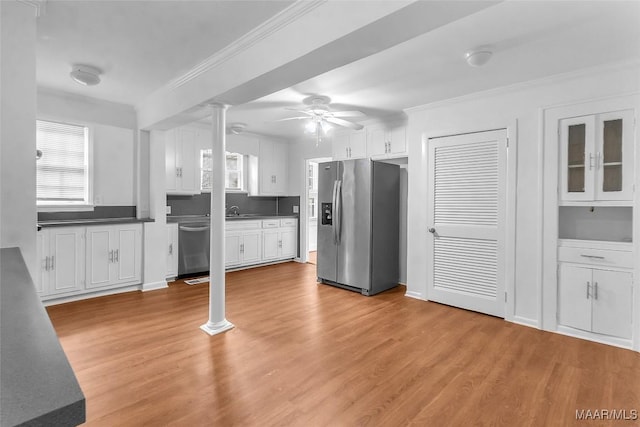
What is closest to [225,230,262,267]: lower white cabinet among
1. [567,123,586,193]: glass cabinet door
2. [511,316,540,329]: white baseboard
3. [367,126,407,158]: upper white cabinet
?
[367,126,407,158]: upper white cabinet

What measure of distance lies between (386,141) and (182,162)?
10.4ft

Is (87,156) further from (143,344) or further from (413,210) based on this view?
(413,210)

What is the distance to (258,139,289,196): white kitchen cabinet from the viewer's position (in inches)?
248

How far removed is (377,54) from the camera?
8.74ft

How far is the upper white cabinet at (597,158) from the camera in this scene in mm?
2811

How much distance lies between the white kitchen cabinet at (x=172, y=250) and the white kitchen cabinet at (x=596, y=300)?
189 inches

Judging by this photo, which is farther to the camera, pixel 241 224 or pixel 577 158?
pixel 241 224

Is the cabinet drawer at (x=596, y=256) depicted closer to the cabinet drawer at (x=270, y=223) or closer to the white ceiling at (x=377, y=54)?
the white ceiling at (x=377, y=54)

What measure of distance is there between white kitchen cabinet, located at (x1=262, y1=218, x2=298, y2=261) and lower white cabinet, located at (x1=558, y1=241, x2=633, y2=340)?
438cm

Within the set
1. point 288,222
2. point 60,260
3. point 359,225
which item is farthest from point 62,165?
point 359,225

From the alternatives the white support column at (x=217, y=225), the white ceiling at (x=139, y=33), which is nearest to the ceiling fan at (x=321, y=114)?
the white support column at (x=217, y=225)

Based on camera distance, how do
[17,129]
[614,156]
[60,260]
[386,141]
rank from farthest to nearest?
[386,141]
[60,260]
[614,156]
[17,129]

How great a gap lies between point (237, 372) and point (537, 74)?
365cm

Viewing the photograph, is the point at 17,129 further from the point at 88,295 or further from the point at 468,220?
the point at 468,220
